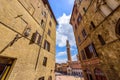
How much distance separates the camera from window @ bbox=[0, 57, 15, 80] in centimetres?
446

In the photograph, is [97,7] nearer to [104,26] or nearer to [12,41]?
[104,26]

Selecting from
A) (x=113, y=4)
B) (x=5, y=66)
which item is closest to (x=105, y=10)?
(x=113, y=4)

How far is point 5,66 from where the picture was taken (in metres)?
4.78

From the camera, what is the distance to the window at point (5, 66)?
446cm

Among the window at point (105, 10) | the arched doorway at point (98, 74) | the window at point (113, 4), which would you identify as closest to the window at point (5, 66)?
the window at point (105, 10)

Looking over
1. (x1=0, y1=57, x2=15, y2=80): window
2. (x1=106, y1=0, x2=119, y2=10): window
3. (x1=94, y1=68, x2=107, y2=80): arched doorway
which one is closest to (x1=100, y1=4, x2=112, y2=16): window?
(x1=106, y1=0, x2=119, y2=10): window

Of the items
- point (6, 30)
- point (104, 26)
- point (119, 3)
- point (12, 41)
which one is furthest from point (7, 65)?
point (119, 3)

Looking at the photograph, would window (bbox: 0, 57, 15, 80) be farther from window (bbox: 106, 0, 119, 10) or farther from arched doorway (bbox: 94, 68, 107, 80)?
arched doorway (bbox: 94, 68, 107, 80)

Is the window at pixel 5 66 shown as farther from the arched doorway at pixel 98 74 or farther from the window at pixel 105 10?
the arched doorway at pixel 98 74

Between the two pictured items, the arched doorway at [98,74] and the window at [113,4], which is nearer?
the window at [113,4]

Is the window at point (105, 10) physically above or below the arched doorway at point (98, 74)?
above

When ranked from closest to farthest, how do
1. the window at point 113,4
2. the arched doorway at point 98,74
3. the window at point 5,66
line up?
the window at point 5,66 → the window at point 113,4 → the arched doorway at point 98,74

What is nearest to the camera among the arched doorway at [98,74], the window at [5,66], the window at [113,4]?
the window at [5,66]

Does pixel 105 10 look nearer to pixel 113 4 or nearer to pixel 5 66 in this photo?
pixel 113 4
